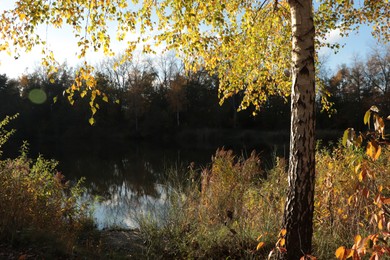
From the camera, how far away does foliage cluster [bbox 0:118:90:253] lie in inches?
170

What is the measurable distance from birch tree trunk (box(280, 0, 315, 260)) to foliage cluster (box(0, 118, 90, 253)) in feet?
8.87

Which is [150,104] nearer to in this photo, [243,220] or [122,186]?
[122,186]

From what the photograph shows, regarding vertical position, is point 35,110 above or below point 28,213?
above

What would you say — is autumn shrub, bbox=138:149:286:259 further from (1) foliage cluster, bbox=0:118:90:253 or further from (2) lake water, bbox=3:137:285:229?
(1) foliage cluster, bbox=0:118:90:253

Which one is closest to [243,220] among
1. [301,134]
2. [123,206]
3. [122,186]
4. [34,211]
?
[301,134]

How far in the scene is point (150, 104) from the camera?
4409 centimetres

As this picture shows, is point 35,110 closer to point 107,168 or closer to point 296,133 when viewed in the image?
point 107,168

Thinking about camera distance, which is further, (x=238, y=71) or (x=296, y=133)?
(x=238, y=71)

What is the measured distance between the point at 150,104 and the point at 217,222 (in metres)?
39.5

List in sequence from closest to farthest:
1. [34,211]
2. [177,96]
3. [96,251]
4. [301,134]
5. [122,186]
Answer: [301,134]
[96,251]
[34,211]
[122,186]
[177,96]

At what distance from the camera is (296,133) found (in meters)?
3.29

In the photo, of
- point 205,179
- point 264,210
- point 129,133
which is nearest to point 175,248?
point 264,210

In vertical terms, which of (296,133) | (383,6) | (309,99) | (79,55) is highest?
(383,6)

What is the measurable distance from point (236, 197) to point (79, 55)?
130 inches
